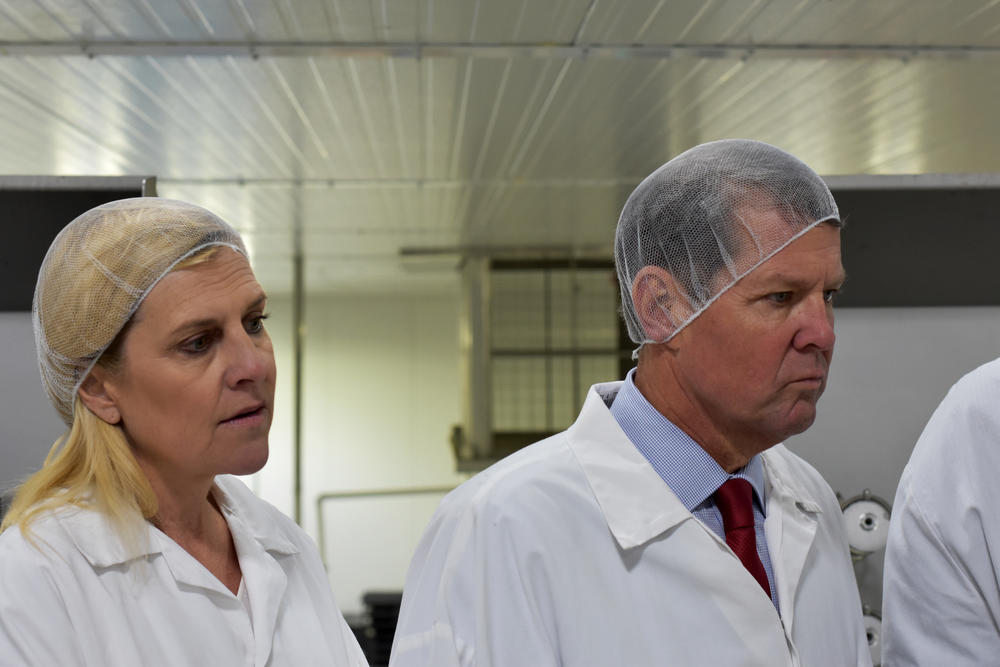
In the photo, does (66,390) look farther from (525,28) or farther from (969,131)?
(969,131)

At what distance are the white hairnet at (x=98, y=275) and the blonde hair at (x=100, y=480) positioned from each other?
24mm

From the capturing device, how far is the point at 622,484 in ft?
3.88

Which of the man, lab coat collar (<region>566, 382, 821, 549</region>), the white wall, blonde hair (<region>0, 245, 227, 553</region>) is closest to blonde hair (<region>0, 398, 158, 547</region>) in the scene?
blonde hair (<region>0, 245, 227, 553</region>)

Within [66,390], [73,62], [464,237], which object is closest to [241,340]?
[66,390]

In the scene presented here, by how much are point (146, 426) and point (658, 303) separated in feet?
2.35

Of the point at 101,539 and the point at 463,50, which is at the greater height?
the point at 463,50

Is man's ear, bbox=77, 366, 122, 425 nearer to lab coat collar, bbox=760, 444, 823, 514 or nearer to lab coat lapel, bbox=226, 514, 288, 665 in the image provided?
lab coat lapel, bbox=226, 514, 288, 665

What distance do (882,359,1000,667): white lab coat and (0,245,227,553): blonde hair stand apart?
42.1 inches

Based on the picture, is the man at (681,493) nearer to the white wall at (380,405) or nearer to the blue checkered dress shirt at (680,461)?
the blue checkered dress shirt at (680,461)

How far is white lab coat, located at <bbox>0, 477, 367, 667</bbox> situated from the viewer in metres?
1.23

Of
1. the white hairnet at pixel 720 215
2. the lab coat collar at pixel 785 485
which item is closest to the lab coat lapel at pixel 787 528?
the lab coat collar at pixel 785 485

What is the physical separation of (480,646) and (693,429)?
364mm

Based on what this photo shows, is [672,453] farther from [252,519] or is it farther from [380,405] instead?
[380,405]

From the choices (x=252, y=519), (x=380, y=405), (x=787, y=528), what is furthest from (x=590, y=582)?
(x=380, y=405)
